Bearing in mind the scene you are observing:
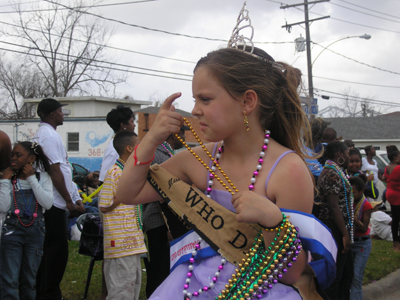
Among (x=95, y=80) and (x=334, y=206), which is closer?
(x=334, y=206)

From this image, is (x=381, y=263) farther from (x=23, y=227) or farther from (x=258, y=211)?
(x=258, y=211)

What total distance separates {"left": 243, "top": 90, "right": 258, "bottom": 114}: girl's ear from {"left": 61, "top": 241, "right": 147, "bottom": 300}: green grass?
371 cm

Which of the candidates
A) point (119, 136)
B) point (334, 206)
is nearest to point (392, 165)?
→ point (334, 206)

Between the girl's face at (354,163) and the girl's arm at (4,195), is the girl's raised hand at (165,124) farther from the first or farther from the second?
the girl's face at (354,163)

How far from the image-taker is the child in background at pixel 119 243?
3.70 meters

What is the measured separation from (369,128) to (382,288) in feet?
124

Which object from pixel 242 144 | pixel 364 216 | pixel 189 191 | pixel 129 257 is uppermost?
pixel 242 144

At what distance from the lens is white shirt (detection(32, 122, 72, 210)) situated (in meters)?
4.47

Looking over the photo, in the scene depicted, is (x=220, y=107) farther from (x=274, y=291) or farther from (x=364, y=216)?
(x=364, y=216)

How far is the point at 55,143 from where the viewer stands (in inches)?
179

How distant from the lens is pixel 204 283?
1674 mm

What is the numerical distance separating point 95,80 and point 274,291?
100 feet

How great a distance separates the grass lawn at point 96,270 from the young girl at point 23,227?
0.94 m

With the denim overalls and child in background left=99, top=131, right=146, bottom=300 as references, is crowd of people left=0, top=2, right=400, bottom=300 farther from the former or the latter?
the denim overalls
